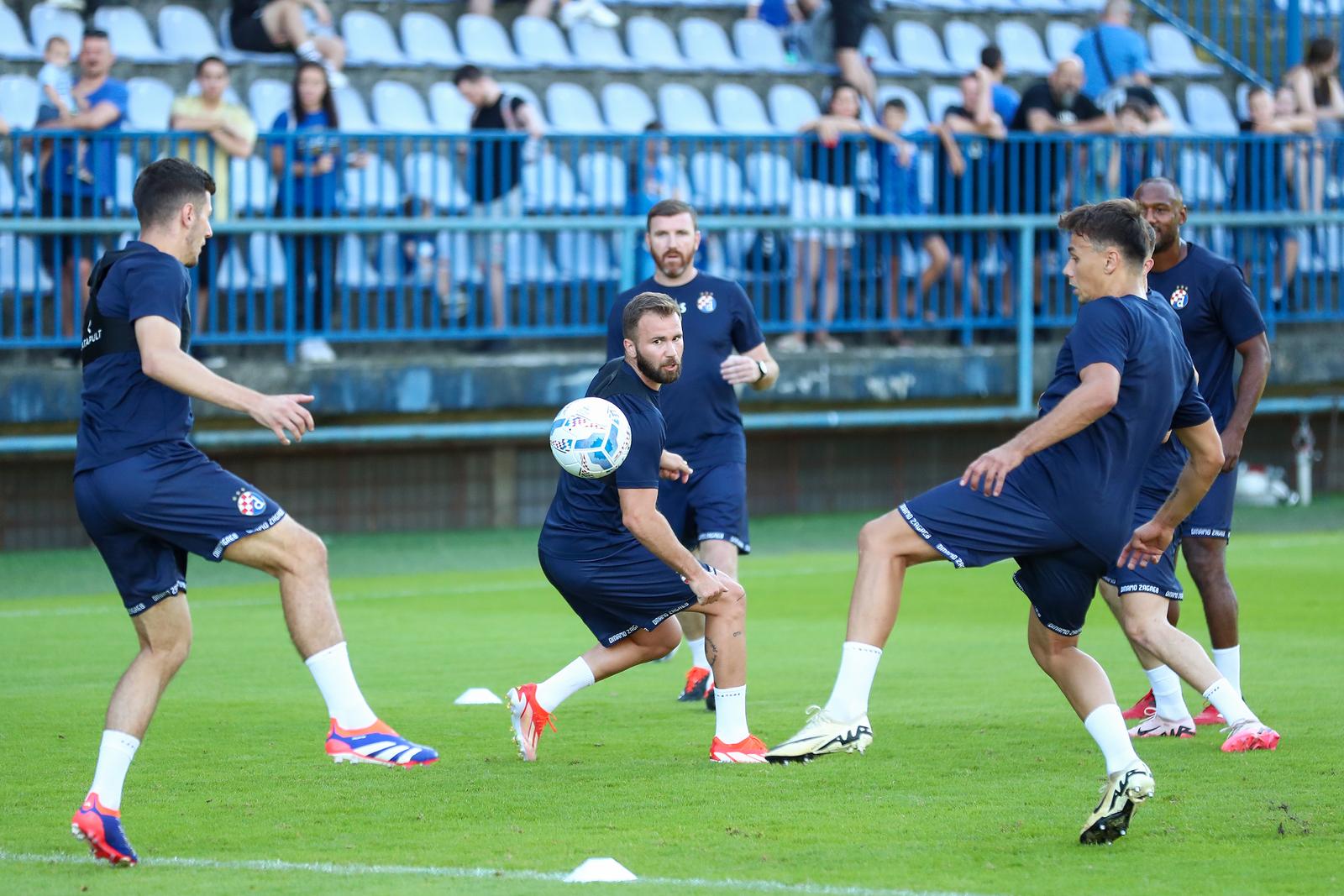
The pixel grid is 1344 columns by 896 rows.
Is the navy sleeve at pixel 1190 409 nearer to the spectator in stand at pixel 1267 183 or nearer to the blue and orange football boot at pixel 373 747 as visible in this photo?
the blue and orange football boot at pixel 373 747

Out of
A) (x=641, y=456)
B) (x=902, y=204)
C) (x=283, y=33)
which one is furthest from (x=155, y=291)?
(x=283, y=33)

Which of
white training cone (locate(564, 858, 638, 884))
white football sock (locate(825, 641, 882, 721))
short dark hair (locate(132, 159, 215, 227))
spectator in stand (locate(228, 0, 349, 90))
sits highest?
spectator in stand (locate(228, 0, 349, 90))

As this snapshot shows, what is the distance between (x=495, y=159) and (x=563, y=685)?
8.92 metres

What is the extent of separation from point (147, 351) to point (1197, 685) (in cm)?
397

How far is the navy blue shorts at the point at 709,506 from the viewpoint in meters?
8.97

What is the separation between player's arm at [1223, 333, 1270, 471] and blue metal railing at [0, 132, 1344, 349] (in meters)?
7.70

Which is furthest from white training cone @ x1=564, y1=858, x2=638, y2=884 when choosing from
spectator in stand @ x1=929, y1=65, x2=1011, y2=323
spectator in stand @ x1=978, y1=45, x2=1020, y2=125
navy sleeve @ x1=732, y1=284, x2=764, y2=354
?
spectator in stand @ x1=978, y1=45, x2=1020, y2=125

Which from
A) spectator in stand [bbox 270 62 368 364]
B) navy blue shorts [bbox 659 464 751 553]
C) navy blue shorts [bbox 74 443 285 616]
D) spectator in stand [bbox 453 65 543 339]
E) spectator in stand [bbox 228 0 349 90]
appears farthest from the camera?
spectator in stand [bbox 228 0 349 90]

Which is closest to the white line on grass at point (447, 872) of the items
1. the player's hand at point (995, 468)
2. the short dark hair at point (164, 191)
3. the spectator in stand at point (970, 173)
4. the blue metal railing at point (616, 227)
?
the player's hand at point (995, 468)

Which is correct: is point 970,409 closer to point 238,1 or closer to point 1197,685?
point 238,1

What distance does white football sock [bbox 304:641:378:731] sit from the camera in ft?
22.3

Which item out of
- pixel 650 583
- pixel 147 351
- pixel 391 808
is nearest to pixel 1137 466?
pixel 650 583

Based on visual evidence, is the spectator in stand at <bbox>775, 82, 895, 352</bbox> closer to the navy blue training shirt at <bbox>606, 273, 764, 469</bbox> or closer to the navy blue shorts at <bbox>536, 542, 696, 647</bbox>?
the navy blue training shirt at <bbox>606, 273, 764, 469</bbox>

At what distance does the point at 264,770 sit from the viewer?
719 centimetres
